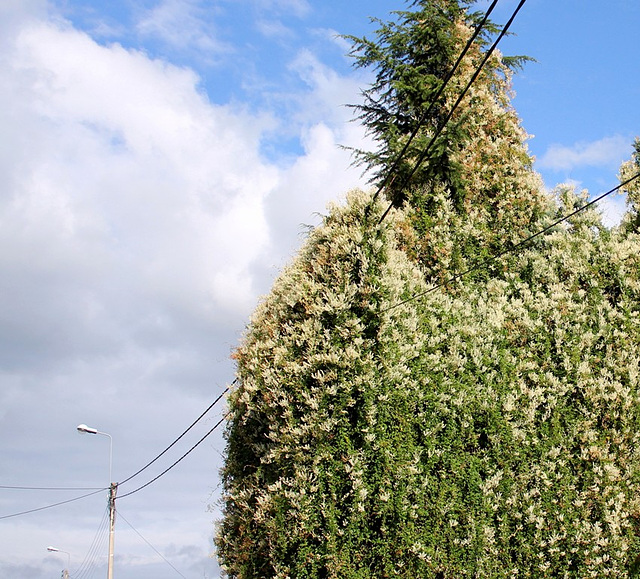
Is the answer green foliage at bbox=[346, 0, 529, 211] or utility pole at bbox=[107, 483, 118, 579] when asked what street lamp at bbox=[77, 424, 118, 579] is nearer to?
utility pole at bbox=[107, 483, 118, 579]

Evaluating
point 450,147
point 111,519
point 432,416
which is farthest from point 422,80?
point 111,519

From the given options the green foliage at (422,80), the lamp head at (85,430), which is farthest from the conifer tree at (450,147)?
the lamp head at (85,430)

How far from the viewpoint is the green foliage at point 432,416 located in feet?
32.4

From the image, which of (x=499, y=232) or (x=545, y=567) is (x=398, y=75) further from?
(x=545, y=567)

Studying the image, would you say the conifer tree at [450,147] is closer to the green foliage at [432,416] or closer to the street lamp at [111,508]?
the green foliage at [432,416]

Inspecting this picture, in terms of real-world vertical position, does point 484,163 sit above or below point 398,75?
below

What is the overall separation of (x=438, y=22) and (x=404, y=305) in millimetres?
8541

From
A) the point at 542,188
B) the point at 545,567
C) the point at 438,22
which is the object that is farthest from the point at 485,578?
the point at 438,22

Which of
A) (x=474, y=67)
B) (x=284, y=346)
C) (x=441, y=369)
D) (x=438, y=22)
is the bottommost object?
(x=441, y=369)

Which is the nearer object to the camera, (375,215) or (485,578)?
(485,578)

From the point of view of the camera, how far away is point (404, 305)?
11125 mm

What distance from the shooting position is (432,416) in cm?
1050

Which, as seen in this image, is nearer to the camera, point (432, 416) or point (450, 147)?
point (432, 416)

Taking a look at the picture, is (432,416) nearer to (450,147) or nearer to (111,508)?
(450,147)
